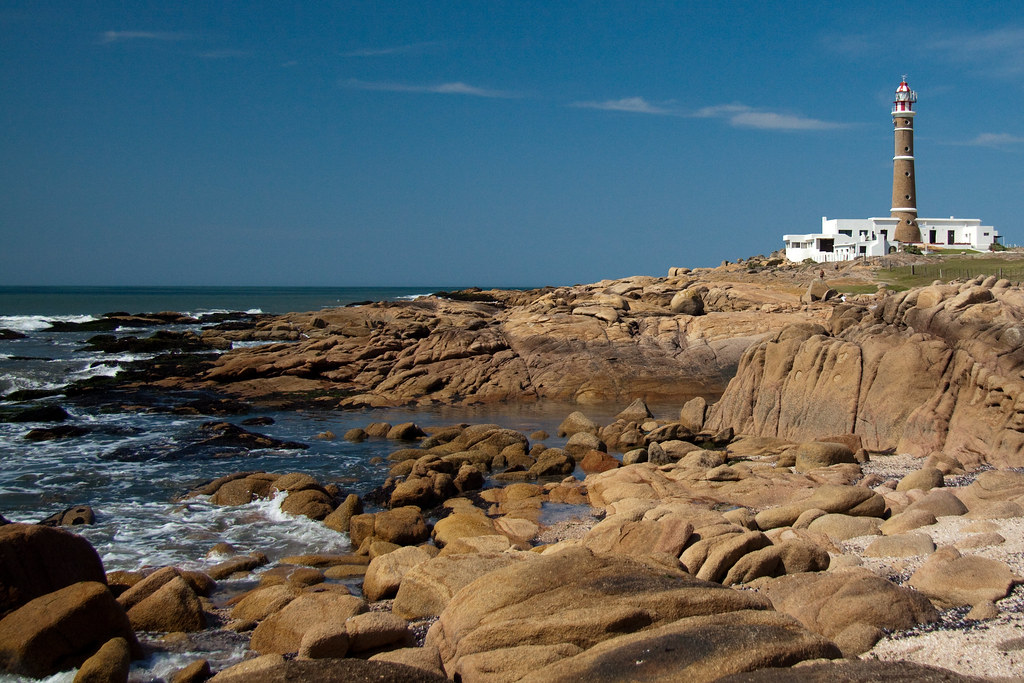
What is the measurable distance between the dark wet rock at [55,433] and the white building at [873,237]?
63.8 meters

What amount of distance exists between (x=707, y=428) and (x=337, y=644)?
17839mm

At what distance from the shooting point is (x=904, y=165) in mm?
79688

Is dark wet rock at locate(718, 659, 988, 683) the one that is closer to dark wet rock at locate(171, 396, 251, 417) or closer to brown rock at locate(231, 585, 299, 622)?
brown rock at locate(231, 585, 299, 622)

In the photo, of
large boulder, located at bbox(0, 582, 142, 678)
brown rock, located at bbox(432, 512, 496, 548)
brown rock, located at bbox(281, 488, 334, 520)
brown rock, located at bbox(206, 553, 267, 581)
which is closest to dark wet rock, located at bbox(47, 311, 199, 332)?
brown rock, located at bbox(281, 488, 334, 520)

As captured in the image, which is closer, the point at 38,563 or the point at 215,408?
the point at 38,563

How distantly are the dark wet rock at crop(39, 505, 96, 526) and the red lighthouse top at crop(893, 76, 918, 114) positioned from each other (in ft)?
274

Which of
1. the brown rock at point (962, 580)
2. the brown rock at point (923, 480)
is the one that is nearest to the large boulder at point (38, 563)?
the brown rock at point (962, 580)

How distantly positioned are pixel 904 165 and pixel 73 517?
82.2m

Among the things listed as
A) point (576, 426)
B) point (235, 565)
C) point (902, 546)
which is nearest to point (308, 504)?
point (235, 565)

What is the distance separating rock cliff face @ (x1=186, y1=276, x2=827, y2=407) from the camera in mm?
35594

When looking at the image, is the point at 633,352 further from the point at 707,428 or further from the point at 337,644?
the point at 337,644

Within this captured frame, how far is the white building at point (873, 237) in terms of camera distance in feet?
241

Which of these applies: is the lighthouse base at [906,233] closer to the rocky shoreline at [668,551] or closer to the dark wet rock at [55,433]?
the rocky shoreline at [668,551]

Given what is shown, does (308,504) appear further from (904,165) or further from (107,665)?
(904,165)
